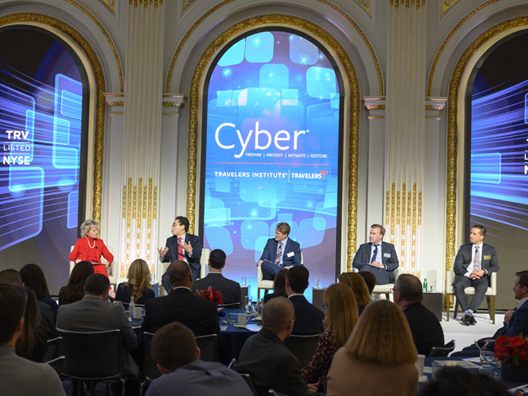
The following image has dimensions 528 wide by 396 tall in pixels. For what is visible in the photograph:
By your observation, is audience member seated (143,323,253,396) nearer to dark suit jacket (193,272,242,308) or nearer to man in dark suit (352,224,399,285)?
dark suit jacket (193,272,242,308)

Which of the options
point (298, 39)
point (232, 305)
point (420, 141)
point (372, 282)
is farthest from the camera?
point (298, 39)

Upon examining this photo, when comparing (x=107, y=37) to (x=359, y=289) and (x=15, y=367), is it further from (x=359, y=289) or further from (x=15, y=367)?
(x=15, y=367)

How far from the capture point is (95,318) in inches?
129

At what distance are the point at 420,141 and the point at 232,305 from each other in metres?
4.20

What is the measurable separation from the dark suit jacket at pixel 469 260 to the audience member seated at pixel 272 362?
5.11 m

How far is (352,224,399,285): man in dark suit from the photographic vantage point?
22.8ft

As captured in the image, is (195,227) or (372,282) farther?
(195,227)

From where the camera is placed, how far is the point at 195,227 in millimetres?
8062

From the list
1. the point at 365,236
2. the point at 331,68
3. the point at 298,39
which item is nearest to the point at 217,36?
the point at 298,39

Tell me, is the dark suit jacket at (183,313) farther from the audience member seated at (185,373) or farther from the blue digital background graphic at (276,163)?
the blue digital background graphic at (276,163)

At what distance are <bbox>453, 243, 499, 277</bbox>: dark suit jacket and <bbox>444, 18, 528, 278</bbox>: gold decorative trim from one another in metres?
0.64

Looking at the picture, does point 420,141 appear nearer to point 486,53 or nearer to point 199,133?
point 486,53

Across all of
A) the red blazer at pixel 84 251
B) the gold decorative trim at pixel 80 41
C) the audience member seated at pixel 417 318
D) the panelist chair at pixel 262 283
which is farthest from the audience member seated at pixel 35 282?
the gold decorative trim at pixel 80 41

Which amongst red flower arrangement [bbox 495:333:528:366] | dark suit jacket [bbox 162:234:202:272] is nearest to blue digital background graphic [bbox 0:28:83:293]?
dark suit jacket [bbox 162:234:202:272]
